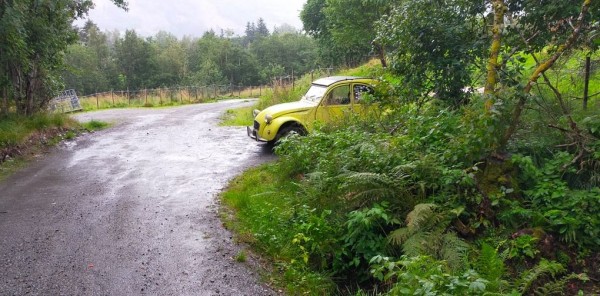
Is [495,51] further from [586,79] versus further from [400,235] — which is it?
[400,235]

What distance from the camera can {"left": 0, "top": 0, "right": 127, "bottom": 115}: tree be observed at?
10.2 m

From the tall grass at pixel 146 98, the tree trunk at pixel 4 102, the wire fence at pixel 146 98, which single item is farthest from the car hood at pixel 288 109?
the tall grass at pixel 146 98

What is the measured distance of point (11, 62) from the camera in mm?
11953

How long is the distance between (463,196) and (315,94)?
674 centimetres

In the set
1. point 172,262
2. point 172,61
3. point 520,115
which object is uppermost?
point 172,61

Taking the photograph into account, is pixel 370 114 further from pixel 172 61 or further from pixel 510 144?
pixel 172 61

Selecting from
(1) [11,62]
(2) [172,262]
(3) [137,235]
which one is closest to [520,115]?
(2) [172,262]

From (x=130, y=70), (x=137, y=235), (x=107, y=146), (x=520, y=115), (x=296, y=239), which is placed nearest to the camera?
(x=296, y=239)


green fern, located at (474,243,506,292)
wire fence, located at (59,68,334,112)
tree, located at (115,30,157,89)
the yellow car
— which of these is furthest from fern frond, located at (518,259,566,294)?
tree, located at (115,30,157,89)

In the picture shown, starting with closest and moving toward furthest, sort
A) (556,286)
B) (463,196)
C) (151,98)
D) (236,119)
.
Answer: (556,286) < (463,196) < (236,119) < (151,98)

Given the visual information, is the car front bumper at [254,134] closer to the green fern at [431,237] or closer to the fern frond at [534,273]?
the green fern at [431,237]

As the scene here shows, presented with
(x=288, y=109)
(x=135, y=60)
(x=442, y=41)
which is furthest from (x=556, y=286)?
(x=135, y=60)

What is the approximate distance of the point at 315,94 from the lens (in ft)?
37.0

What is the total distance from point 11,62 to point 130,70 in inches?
2191
